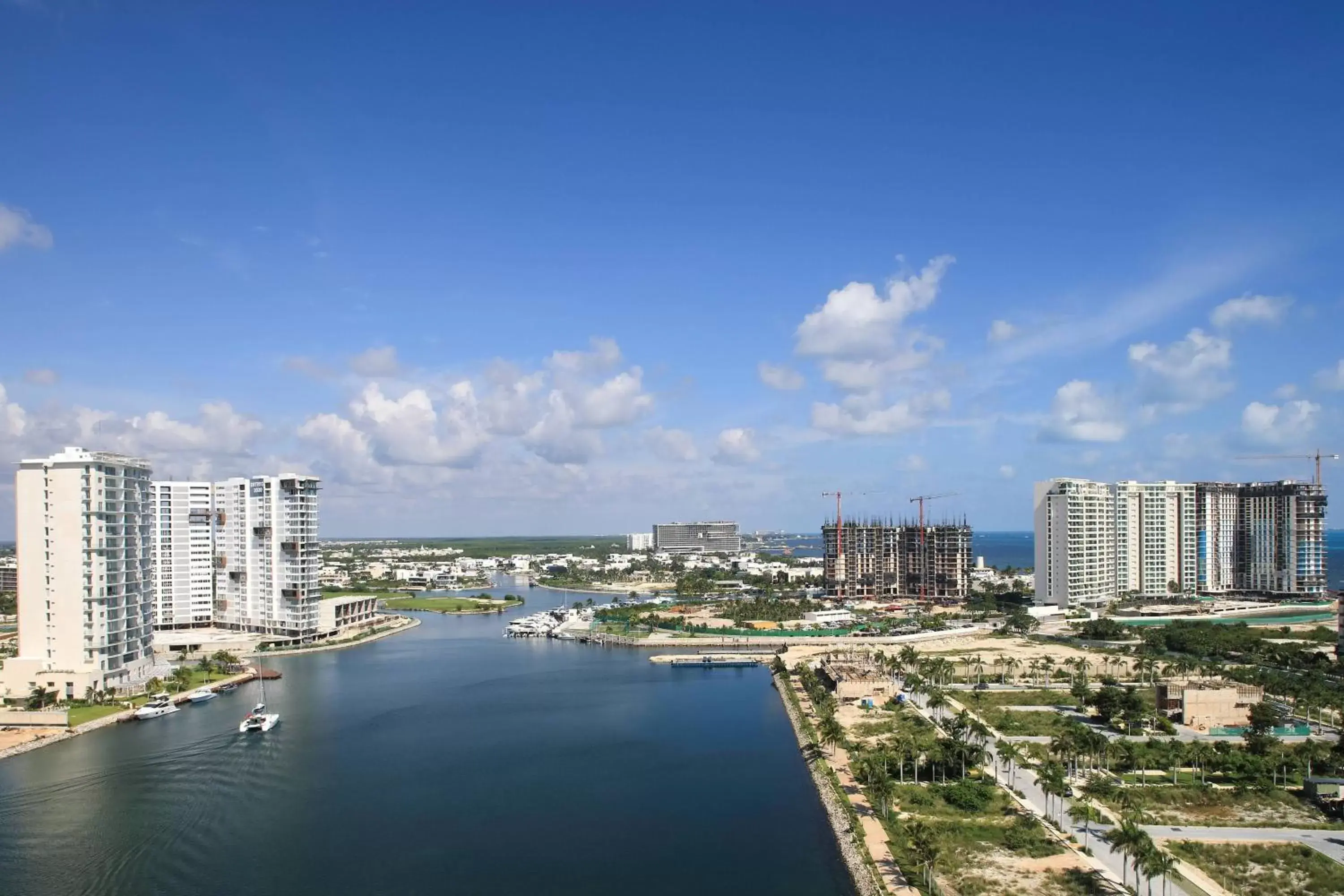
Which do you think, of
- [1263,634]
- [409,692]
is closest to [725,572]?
[1263,634]

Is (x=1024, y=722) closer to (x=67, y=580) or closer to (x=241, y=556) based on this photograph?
(x=67, y=580)

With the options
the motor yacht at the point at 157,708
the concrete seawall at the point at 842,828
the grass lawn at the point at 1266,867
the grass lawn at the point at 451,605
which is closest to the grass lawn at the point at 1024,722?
the concrete seawall at the point at 842,828

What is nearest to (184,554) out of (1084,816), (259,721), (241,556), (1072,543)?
(241,556)

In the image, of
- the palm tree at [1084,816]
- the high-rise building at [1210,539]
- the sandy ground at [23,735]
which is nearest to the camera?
the palm tree at [1084,816]

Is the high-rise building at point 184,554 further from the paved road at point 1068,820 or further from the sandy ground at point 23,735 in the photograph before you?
the paved road at point 1068,820

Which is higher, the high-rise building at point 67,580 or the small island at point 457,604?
the high-rise building at point 67,580

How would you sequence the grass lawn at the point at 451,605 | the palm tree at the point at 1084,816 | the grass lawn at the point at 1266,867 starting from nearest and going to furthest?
the grass lawn at the point at 1266,867, the palm tree at the point at 1084,816, the grass lawn at the point at 451,605

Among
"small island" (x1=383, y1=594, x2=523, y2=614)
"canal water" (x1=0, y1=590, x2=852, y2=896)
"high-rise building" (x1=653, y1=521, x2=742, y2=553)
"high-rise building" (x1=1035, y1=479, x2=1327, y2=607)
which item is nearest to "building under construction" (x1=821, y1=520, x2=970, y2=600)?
"high-rise building" (x1=1035, y1=479, x2=1327, y2=607)
